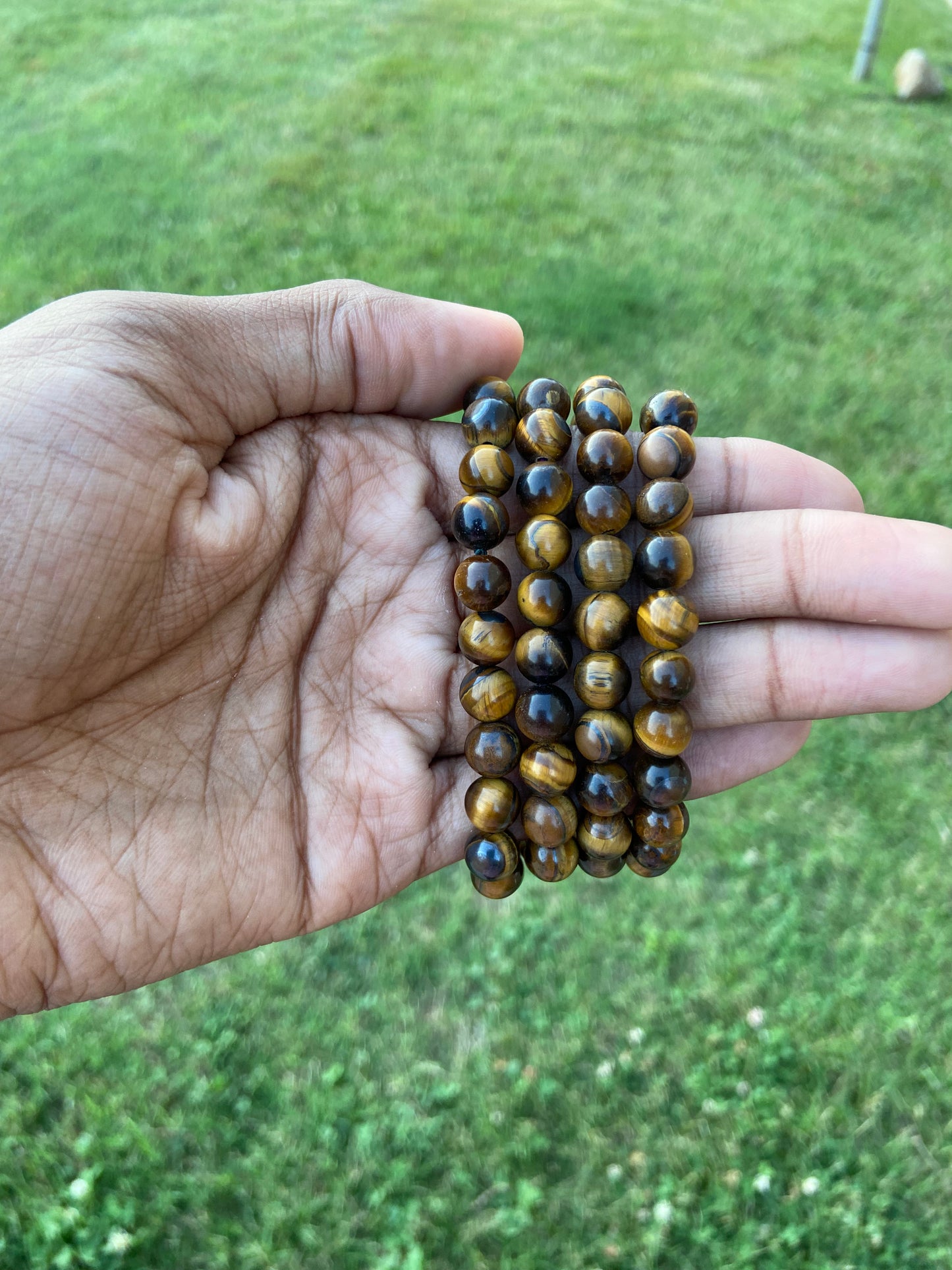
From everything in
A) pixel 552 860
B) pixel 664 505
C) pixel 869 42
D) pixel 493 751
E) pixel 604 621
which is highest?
pixel 869 42

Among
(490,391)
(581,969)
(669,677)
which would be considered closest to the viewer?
(669,677)

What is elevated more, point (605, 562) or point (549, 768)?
point (605, 562)

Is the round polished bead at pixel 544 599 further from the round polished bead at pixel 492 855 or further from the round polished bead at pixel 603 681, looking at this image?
the round polished bead at pixel 492 855

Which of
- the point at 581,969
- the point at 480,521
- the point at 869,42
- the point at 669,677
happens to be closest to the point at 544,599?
the point at 480,521

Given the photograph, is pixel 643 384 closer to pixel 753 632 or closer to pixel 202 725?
pixel 753 632

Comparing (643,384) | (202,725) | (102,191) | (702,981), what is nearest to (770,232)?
(643,384)

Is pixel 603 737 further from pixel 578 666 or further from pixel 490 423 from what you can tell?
pixel 490 423
